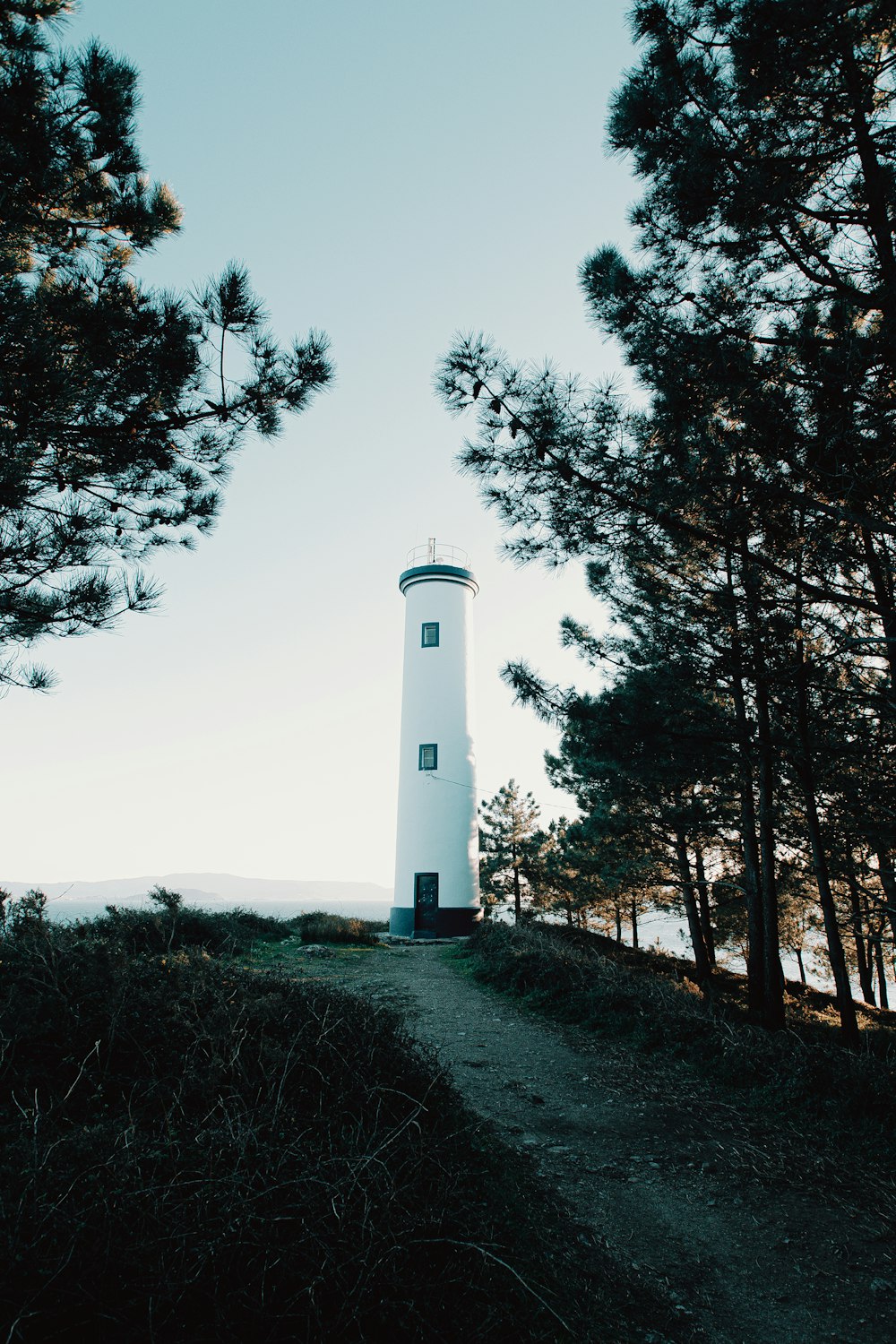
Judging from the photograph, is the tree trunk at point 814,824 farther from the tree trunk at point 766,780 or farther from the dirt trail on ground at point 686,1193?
the dirt trail on ground at point 686,1193

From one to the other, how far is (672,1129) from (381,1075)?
2615mm

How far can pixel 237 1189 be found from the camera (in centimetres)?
246

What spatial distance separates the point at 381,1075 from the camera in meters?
4.39

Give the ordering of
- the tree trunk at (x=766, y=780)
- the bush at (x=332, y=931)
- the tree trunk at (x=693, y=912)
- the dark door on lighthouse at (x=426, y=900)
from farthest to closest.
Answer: the dark door on lighthouse at (x=426, y=900) → the bush at (x=332, y=931) → the tree trunk at (x=693, y=912) → the tree trunk at (x=766, y=780)

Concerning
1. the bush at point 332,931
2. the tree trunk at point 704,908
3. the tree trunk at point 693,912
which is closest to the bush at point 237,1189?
the tree trunk at point 693,912

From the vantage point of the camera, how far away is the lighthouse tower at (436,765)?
777 inches

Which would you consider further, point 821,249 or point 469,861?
point 469,861

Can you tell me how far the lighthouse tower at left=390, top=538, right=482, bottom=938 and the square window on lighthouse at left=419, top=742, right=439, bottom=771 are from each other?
1.1 inches

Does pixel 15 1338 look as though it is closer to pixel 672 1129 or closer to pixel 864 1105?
pixel 672 1129

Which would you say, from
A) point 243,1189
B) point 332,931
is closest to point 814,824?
point 243,1189

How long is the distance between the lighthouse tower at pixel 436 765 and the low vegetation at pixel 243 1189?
15.2 m

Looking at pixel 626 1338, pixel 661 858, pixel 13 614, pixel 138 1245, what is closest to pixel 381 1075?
pixel 626 1338

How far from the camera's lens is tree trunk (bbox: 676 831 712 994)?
1529 centimetres

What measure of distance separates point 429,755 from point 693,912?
854 cm
